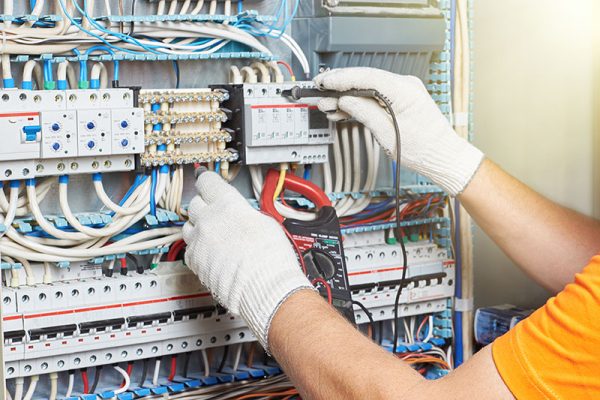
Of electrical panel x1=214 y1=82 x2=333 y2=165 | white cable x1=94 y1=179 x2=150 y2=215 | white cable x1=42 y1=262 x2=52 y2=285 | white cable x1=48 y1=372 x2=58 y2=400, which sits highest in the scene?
electrical panel x1=214 y1=82 x2=333 y2=165

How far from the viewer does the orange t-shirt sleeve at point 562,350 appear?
1.11m

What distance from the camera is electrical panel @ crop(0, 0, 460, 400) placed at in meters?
1.67

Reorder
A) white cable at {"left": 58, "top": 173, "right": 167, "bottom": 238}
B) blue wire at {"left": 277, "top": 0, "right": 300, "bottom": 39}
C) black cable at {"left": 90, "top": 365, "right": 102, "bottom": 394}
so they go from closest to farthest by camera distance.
A: 1. white cable at {"left": 58, "top": 173, "right": 167, "bottom": 238}
2. black cable at {"left": 90, "top": 365, "right": 102, "bottom": 394}
3. blue wire at {"left": 277, "top": 0, "right": 300, "bottom": 39}

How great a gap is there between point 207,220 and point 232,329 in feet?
1.20

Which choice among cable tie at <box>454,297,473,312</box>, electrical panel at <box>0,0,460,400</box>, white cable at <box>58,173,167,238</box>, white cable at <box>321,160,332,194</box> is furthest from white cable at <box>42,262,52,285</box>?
cable tie at <box>454,297,473,312</box>

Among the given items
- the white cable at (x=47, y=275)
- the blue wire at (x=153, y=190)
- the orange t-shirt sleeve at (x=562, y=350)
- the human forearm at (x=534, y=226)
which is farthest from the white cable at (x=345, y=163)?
the orange t-shirt sleeve at (x=562, y=350)

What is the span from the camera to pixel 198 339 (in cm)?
185

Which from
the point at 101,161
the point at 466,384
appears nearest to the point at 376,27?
the point at 101,161

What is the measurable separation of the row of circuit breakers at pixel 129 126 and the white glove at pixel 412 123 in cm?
16

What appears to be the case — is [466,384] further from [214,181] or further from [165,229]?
[165,229]

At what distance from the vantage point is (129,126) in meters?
1.71

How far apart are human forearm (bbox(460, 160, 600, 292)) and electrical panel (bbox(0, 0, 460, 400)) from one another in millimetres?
200

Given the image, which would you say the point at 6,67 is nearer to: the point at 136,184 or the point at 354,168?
the point at 136,184

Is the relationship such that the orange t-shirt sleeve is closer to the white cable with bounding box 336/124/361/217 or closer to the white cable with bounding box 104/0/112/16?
the white cable with bounding box 336/124/361/217
